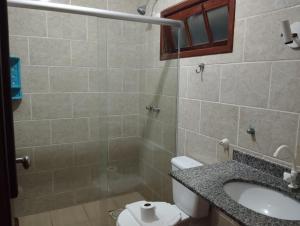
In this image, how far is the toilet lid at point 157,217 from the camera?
5.22ft

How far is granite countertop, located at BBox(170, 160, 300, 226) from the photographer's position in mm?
881

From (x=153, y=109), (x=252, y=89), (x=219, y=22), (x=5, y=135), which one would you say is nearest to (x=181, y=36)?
(x=219, y=22)

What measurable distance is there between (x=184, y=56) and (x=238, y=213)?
1398mm

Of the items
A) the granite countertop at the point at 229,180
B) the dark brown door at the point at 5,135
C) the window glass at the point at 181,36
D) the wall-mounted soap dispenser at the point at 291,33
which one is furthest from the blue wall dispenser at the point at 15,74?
the wall-mounted soap dispenser at the point at 291,33

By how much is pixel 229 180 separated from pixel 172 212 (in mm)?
645

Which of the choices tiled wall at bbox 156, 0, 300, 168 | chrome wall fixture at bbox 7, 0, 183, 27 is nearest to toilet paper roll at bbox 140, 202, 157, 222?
tiled wall at bbox 156, 0, 300, 168

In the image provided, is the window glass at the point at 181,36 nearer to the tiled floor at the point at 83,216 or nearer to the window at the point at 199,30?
the window at the point at 199,30

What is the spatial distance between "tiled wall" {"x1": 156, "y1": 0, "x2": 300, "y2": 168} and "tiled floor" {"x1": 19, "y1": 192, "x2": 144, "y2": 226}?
998 millimetres

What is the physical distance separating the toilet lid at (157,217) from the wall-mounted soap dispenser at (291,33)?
1.28 m

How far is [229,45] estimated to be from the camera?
1.51 m

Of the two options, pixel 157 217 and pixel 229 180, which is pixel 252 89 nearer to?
pixel 229 180

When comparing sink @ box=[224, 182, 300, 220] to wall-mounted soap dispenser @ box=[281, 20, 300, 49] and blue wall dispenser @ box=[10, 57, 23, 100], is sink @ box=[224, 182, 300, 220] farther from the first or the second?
blue wall dispenser @ box=[10, 57, 23, 100]

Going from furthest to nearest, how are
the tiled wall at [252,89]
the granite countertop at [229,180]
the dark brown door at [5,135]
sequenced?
the tiled wall at [252,89] < the granite countertop at [229,180] < the dark brown door at [5,135]

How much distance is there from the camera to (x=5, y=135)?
19.1 inches
